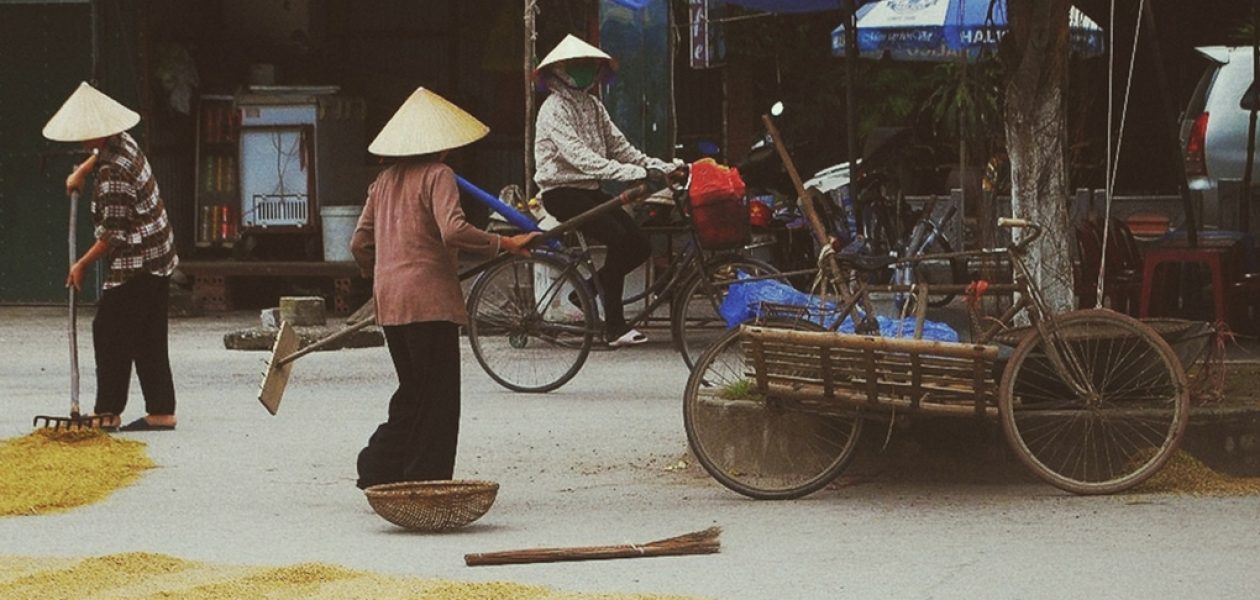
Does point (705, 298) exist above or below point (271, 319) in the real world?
above

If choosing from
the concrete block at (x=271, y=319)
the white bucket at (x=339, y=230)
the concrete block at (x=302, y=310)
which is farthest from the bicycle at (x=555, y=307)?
the white bucket at (x=339, y=230)

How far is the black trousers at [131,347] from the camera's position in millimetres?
11656

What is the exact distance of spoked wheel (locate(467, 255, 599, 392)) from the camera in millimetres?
12898

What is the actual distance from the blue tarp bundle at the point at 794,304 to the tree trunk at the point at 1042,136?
1.05 metres

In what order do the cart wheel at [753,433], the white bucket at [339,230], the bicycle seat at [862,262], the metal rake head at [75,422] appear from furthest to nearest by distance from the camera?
1. the white bucket at [339,230]
2. the metal rake head at [75,422]
3. the bicycle seat at [862,262]
4. the cart wheel at [753,433]

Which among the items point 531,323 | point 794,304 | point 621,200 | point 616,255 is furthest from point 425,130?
point 616,255

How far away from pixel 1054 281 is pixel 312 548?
4.35m

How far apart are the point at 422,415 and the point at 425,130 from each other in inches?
46.0

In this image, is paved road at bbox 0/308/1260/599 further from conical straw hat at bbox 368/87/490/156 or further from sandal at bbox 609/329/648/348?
conical straw hat at bbox 368/87/490/156

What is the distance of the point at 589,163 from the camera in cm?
1312

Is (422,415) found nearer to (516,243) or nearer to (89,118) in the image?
(516,243)

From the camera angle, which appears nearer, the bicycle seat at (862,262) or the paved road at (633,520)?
the paved road at (633,520)

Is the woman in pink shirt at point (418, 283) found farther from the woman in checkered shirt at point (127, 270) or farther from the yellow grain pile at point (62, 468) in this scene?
the woman in checkered shirt at point (127, 270)

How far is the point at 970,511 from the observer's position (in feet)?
28.9
